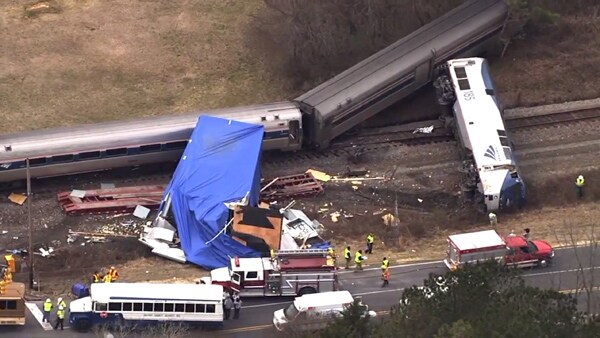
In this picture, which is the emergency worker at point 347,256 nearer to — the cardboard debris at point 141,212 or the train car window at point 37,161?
the cardboard debris at point 141,212

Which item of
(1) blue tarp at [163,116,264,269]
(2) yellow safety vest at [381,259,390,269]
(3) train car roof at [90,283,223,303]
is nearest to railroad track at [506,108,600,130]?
(1) blue tarp at [163,116,264,269]

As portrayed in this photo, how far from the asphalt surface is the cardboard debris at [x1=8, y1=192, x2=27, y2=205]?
8.94 metres

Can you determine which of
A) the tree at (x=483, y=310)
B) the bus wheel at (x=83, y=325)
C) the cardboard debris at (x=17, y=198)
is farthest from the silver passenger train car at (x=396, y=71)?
the tree at (x=483, y=310)

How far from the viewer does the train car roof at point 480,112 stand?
47.4 m

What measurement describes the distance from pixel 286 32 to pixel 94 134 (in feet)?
43.3

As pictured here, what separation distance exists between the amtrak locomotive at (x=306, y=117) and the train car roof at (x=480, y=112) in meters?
1.92

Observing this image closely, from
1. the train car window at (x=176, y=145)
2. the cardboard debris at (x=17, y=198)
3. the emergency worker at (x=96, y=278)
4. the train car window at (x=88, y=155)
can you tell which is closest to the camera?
the emergency worker at (x=96, y=278)

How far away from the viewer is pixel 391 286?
135 ft

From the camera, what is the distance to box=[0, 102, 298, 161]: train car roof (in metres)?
47.4

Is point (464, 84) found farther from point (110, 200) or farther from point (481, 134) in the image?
point (110, 200)

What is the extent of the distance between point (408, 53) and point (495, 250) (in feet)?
50.0

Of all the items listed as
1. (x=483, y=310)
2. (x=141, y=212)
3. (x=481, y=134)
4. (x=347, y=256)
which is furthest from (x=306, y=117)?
(x=483, y=310)

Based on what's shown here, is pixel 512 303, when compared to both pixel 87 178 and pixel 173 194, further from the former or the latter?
pixel 87 178

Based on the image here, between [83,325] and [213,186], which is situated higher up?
[213,186]
